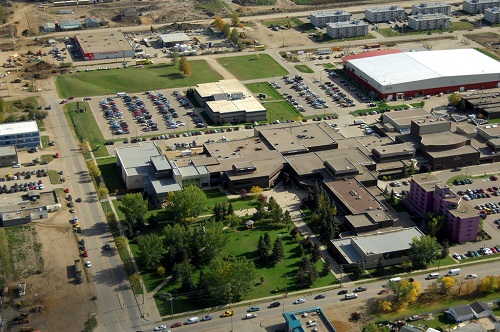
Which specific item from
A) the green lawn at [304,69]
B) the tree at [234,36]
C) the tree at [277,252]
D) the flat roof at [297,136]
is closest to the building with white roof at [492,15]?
the green lawn at [304,69]

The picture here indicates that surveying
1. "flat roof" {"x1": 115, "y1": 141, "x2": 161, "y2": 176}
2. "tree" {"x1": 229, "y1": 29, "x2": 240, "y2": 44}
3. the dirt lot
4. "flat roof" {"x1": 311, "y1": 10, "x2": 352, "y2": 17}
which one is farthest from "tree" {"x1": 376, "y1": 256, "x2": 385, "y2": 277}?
"flat roof" {"x1": 311, "y1": 10, "x2": 352, "y2": 17}

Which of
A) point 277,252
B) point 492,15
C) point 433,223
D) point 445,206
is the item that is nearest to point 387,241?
point 433,223

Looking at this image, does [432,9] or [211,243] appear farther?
[432,9]

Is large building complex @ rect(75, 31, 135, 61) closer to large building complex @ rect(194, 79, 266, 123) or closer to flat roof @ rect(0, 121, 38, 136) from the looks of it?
large building complex @ rect(194, 79, 266, 123)

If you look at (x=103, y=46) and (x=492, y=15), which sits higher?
(x=103, y=46)

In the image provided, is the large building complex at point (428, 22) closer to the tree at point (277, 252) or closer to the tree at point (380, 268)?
the tree at point (380, 268)

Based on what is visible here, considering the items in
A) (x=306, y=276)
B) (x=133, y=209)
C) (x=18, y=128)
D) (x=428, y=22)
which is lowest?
(x=428, y=22)

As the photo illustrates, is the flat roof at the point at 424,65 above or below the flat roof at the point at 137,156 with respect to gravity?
below

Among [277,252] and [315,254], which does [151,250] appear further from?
[315,254]

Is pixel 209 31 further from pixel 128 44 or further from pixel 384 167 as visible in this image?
pixel 384 167
